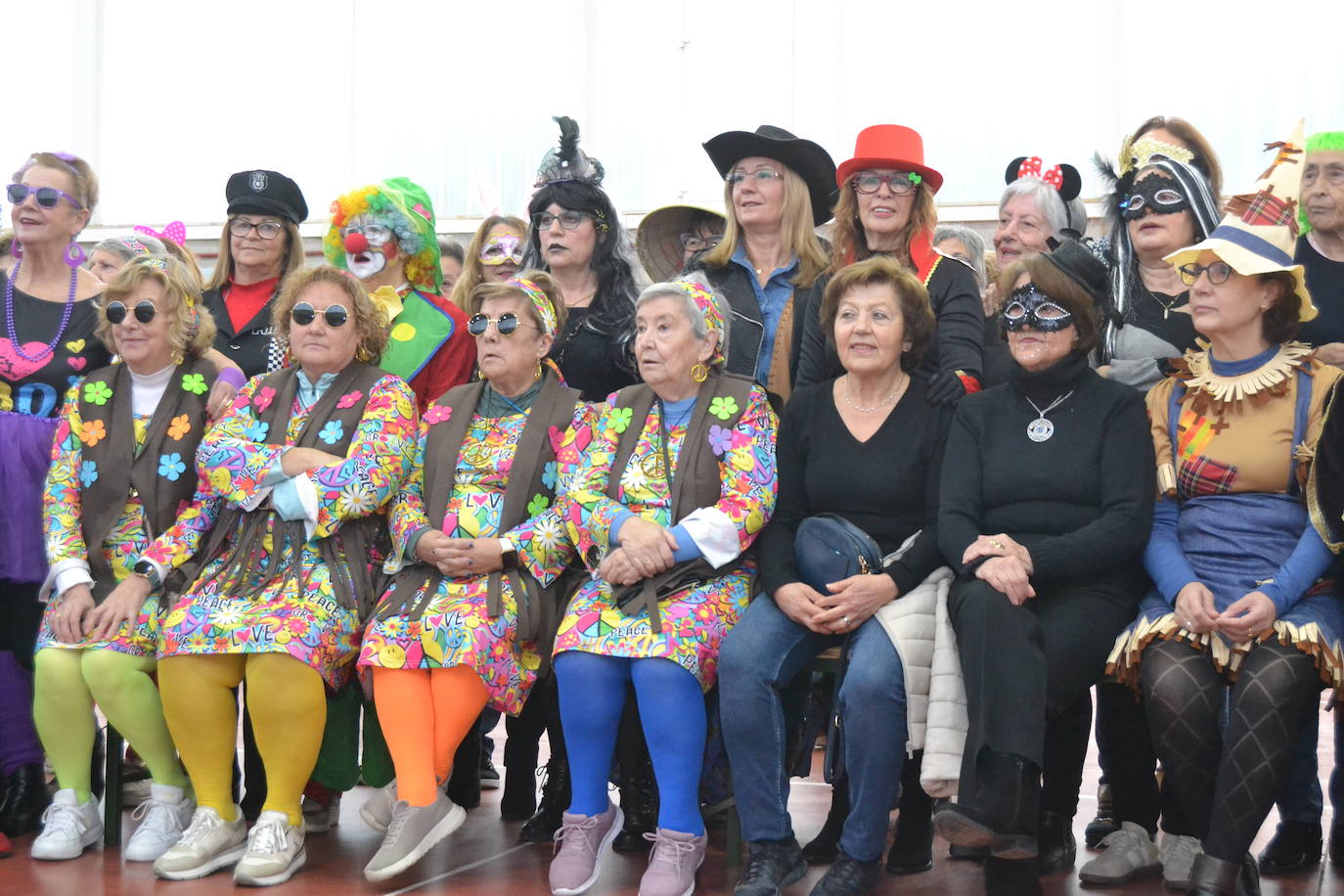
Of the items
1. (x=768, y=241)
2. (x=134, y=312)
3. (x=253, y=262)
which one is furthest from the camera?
(x=253, y=262)

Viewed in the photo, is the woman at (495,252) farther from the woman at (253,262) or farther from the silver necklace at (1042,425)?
the silver necklace at (1042,425)

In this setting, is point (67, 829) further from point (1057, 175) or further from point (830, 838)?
point (1057, 175)

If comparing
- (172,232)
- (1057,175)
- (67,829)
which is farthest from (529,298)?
(172,232)

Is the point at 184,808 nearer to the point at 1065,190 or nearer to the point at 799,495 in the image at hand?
the point at 799,495

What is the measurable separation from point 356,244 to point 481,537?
1277 millimetres

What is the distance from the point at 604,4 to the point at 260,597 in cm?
687

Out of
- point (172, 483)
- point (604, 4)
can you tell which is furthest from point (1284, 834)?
point (604, 4)

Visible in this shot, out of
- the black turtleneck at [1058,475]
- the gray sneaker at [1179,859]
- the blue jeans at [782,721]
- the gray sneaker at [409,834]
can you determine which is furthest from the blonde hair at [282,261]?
the gray sneaker at [1179,859]

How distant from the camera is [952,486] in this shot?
3840mm

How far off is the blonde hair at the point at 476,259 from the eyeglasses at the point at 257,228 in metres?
0.65

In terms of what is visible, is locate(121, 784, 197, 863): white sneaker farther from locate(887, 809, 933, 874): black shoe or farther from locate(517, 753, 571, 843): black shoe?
locate(887, 809, 933, 874): black shoe

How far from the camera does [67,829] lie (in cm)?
416

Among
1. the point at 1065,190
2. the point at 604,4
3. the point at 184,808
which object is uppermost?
the point at 604,4

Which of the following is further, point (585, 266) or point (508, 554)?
point (585, 266)
